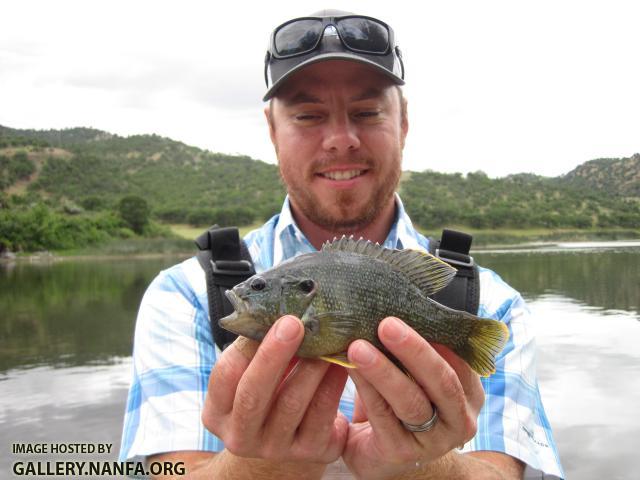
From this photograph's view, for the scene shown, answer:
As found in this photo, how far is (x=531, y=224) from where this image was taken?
281 ft

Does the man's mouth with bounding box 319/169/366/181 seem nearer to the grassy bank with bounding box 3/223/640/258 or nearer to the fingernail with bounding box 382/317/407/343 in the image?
the fingernail with bounding box 382/317/407/343

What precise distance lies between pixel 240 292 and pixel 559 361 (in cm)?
1800

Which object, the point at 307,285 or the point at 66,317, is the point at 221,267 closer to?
the point at 307,285

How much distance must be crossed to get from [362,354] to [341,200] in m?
1.75

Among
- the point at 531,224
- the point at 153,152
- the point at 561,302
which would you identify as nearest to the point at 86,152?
the point at 153,152

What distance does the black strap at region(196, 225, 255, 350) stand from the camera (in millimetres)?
3607

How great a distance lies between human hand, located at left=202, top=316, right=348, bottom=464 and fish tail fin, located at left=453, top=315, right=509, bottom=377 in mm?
715

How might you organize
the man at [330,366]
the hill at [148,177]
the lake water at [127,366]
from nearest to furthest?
the man at [330,366]
the lake water at [127,366]
the hill at [148,177]

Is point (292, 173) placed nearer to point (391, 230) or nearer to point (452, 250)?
point (391, 230)

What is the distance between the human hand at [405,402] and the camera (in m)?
2.65

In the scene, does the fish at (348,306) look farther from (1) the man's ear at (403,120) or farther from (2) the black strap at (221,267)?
(1) the man's ear at (403,120)

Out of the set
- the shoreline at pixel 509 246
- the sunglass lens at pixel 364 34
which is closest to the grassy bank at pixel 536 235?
the shoreline at pixel 509 246

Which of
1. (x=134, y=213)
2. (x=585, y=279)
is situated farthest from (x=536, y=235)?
(x=134, y=213)

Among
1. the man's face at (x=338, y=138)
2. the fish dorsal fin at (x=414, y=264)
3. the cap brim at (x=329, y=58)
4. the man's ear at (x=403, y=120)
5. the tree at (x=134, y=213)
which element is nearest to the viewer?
the fish dorsal fin at (x=414, y=264)
